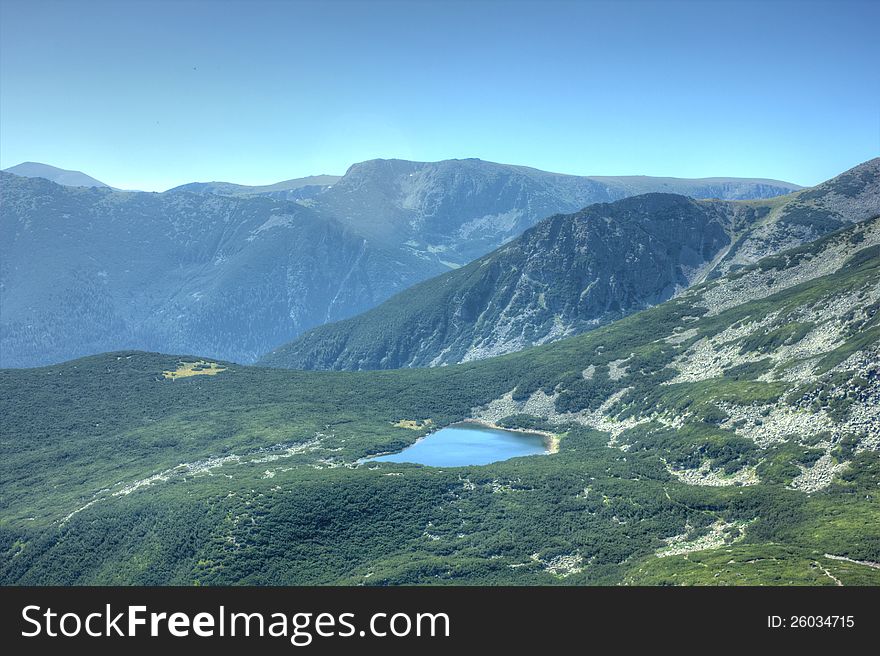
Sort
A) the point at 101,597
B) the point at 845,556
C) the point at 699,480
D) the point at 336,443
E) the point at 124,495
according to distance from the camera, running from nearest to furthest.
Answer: the point at 101,597 < the point at 845,556 < the point at 699,480 < the point at 124,495 < the point at 336,443

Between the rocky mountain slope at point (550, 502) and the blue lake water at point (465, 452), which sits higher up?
the rocky mountain slope at point (550, 502)

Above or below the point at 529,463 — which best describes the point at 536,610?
above

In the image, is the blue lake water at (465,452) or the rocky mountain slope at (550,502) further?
the blue lake water at (465,452)

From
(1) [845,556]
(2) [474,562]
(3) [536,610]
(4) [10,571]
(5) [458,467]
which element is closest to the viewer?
(3) [536,610]

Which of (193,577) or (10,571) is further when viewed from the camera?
(10,571)

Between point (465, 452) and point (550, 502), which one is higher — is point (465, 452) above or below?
below

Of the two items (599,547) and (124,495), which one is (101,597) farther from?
(124,495)

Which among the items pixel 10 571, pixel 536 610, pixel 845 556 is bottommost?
pixel 10 571

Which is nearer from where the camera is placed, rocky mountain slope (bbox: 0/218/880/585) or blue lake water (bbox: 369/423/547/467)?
rocky mountain slope (bbox: 0/218/880/585)

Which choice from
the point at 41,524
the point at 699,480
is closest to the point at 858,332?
the point at 699,480

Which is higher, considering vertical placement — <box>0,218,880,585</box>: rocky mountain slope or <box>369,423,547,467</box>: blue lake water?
<box>0,218,880,585</box>: rocky mountain slope

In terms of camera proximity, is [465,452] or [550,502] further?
[465,452]
